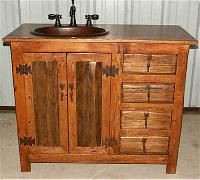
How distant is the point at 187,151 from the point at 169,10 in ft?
4.36

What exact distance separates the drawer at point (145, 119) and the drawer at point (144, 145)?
9 centimetres

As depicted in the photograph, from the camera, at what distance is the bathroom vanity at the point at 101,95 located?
6.66 feet

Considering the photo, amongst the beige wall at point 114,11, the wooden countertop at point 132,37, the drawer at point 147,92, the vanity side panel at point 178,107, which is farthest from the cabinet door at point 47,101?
the beige wall at point 114,11

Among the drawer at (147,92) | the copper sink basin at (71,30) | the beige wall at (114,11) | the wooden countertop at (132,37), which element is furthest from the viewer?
the beige wall at (114,11)

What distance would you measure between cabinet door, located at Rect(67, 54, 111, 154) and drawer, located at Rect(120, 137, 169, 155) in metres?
0.14

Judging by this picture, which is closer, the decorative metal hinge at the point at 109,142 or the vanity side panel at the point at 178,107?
the vanity side panel at the point at 178,107

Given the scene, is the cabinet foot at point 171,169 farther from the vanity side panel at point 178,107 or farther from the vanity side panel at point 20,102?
the vanity side panel at point 20,102

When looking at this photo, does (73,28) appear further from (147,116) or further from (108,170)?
(108,170)

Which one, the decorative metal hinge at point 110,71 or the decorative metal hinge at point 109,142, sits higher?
the decorative metal hinge at point 110,71

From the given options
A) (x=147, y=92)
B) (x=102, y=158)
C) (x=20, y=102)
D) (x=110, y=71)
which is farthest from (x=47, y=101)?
(x=147, y=92)

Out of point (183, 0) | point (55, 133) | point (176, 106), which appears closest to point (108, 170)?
point (55, 133)

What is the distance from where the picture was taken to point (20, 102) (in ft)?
7.07

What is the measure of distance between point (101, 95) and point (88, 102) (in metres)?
0.10

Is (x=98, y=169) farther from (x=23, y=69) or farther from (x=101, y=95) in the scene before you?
(x=23, y=69)
